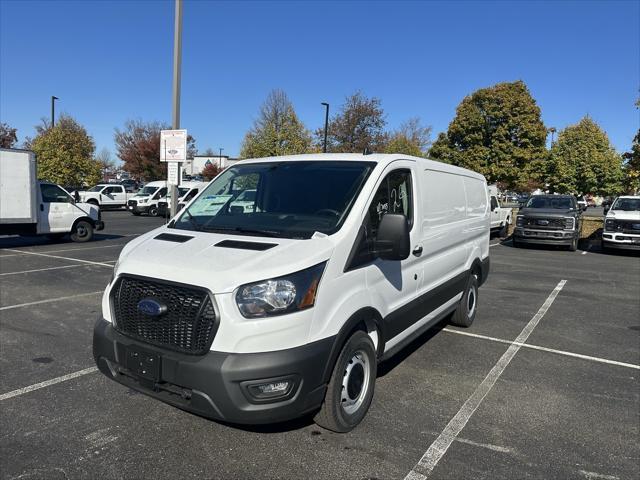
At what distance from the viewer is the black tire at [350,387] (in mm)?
3236

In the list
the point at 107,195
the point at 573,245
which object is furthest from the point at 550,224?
the point at 107,195

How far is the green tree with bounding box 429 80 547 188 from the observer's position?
31.9m

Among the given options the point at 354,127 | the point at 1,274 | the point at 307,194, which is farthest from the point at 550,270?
the point at 354,127

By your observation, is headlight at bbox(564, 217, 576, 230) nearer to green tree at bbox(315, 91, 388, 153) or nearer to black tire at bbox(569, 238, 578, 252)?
black tire at bbox(569, 238, 578, 252)

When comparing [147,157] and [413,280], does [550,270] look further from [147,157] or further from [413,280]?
[147,157]

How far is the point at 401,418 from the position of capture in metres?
3.76

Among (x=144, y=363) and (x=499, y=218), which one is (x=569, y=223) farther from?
(x=144, y=363)

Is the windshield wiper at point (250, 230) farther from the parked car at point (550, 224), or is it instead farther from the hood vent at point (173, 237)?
the parked car at point (550, 224)

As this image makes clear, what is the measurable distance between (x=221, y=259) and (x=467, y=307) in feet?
13.7

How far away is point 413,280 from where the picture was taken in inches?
169

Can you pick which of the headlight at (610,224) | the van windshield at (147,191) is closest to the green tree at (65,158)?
the van windshield at (147,191)

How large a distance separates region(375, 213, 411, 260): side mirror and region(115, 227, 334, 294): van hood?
44cm

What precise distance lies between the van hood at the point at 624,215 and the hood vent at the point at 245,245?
15232mm

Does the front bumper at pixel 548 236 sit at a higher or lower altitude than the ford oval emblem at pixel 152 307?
lower
